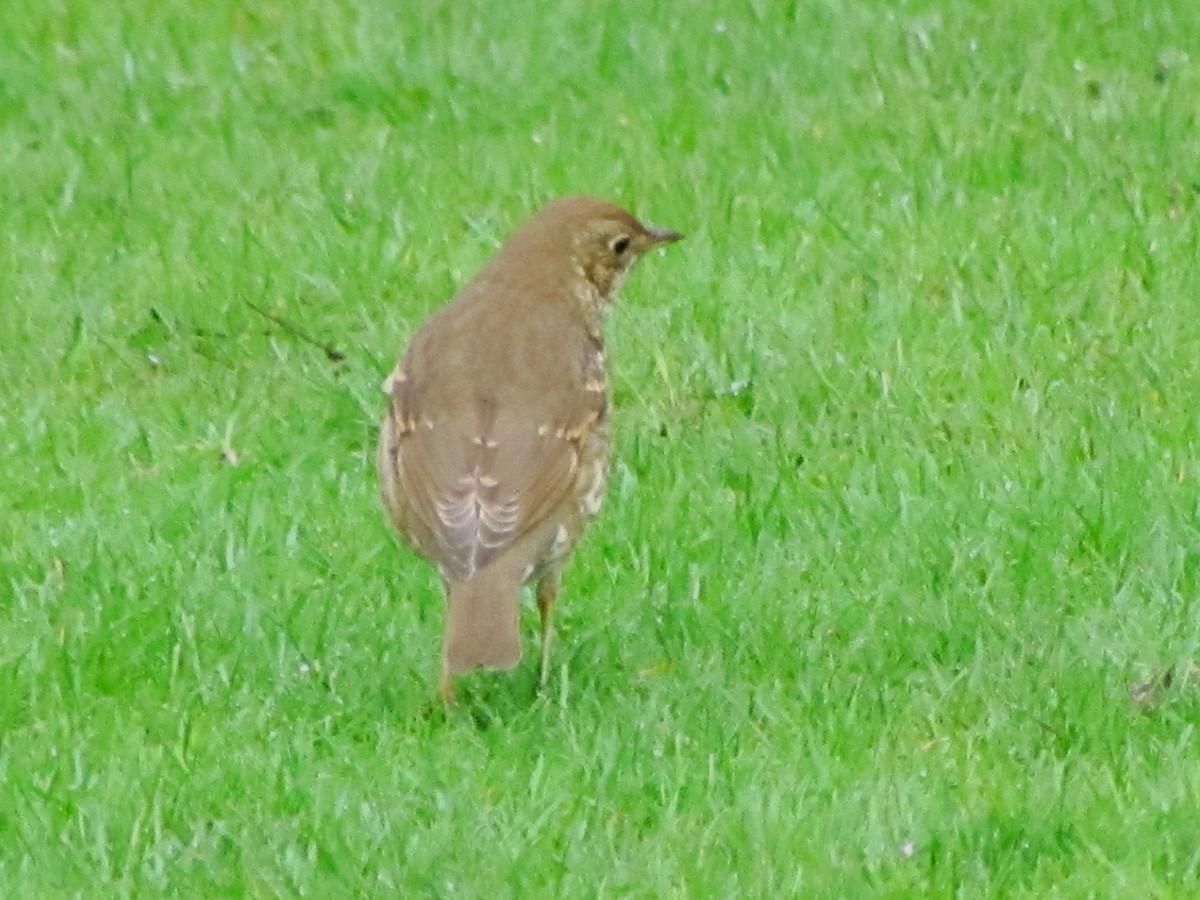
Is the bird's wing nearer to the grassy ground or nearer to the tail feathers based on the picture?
the tail feathers

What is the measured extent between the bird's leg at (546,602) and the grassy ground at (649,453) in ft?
0.30

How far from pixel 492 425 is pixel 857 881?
165 centimetres

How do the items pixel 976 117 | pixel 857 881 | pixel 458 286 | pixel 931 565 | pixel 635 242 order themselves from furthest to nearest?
pixel 976 117 < pixel 458 286 < pixel 635 242 < pixel 931 565 < pixel 857 881

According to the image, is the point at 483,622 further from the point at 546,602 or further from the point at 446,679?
the point at 546,602

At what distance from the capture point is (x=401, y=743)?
623cm

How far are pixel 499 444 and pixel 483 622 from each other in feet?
1.66

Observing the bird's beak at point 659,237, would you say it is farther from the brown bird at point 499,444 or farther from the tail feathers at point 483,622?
the tail feathers at point 483,622

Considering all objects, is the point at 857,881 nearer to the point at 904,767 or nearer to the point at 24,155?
the point at 904,767

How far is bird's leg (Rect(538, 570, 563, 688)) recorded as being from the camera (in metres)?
6.64

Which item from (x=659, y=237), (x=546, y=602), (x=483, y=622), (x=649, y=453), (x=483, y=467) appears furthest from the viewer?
(x=649, y=453)

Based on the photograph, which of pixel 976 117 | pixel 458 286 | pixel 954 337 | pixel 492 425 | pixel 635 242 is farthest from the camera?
pixel 976 117

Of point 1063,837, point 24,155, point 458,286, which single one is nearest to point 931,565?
Result: point 1063,837

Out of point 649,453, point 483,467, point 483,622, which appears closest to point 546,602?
point 483,467

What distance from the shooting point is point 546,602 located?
6.73m
